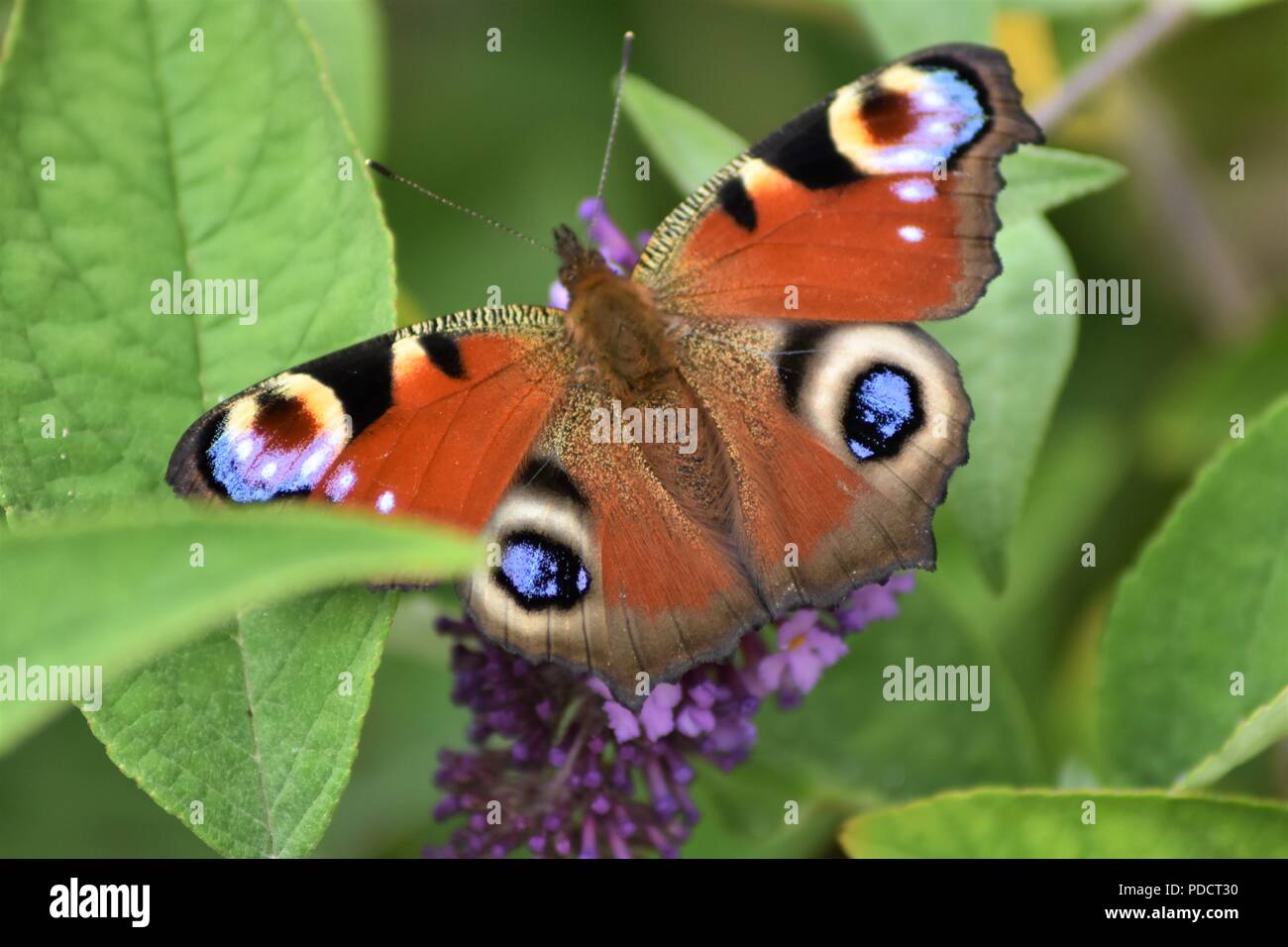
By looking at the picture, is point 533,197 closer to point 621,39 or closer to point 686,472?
point 621,39

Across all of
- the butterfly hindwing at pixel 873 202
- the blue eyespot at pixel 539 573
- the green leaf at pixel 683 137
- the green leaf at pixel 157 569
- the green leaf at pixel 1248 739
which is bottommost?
the green leaf at pixel 1248 739

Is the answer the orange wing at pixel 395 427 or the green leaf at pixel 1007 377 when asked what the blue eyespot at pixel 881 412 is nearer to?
the green leaf at pixel 1007 377

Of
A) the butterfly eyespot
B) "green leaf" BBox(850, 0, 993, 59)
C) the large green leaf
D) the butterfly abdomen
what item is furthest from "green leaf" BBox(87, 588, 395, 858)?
"green leaf" BBox(850, 0, 993, 59)

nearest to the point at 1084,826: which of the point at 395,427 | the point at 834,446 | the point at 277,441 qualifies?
the point at 834,446

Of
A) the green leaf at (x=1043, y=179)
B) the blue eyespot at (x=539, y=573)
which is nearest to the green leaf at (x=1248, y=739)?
the green leaf at (x=1043, y=179)

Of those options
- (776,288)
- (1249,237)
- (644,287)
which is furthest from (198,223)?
(1249,237)

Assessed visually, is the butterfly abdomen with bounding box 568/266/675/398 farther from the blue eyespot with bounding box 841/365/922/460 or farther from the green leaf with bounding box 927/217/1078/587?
the green leaf with bounding box 927/217/1078/587
